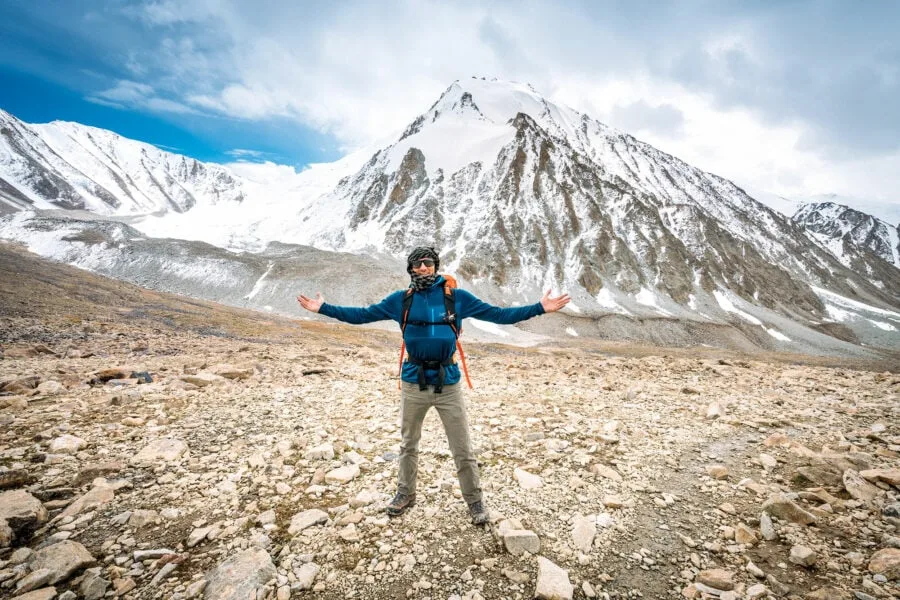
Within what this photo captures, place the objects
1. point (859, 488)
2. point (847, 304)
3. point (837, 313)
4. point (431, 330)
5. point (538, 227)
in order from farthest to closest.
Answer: point (847, 304) → point (837, 313) → point (538, 227) → point (431, 330) → point (859, 488)

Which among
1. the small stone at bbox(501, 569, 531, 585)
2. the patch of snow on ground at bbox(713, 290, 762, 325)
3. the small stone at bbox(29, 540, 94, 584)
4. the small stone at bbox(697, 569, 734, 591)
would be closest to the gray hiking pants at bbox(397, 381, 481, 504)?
the small stone at bbox(501, 569, 531, 585)

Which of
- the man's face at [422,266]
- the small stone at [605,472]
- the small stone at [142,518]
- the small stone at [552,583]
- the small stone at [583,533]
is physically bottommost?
the small stone at [142,518]

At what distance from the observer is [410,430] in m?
4.58

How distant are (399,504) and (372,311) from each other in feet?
8.13

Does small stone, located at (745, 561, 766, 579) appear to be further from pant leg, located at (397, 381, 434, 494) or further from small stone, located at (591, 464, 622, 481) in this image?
pant leg, located at (397, 381, 434, 494)

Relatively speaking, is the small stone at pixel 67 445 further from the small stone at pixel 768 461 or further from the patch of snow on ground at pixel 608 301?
the patch of snow on ground at pixel 608 301

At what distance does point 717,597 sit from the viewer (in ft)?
10.3

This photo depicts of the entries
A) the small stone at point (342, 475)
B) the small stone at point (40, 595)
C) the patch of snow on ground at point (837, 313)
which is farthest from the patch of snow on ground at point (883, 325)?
the small stone at point (40, 595)

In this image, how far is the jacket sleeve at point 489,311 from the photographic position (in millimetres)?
4930

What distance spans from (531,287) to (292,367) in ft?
277

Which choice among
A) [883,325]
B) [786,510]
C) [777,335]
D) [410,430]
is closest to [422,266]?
[410,430]

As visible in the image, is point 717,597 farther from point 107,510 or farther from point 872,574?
point 107,510

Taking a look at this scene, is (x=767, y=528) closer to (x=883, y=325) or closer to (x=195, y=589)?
(x=195, y=589)

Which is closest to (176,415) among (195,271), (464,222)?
(195,271)
